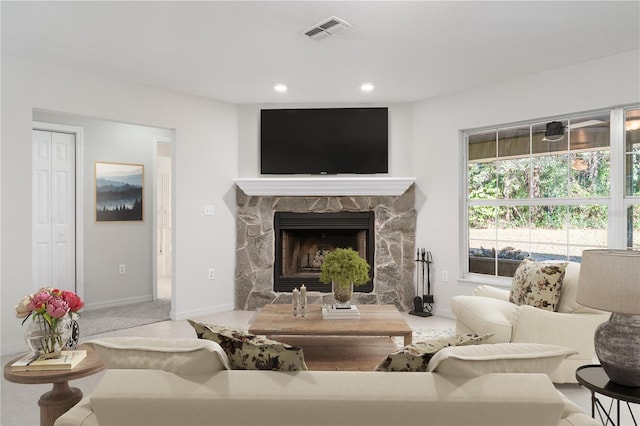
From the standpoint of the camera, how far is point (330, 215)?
17.7 ft

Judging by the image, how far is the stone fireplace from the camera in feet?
17.6

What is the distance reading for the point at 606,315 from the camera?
299cm

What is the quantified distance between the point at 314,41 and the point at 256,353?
8.68 feet

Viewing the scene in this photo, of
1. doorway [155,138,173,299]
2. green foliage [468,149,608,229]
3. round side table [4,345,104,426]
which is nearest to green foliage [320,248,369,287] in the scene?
round side table [4,345,104,426]

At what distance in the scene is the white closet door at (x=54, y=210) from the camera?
496cm

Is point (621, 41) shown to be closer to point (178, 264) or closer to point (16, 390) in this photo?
point (178, 264)

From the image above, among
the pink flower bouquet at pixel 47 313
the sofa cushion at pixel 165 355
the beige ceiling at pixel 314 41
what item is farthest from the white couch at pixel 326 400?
the beige ceiling at pixel 314 41

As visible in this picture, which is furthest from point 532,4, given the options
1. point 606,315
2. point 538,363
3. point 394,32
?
point 538,363

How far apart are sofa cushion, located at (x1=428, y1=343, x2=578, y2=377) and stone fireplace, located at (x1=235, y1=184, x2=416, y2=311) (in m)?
3.85

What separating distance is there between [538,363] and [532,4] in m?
2.37

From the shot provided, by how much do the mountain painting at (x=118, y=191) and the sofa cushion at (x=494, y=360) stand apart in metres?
5.05

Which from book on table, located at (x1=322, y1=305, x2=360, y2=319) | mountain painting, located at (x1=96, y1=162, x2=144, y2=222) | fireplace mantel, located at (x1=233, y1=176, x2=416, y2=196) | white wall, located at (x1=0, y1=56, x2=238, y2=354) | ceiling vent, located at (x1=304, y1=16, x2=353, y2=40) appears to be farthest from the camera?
mountain painting, located at (x1=96, y1=162, x2=144, y2=222)

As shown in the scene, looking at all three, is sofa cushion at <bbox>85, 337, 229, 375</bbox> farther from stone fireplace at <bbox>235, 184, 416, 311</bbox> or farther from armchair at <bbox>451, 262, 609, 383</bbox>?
stone fireplace at <bbox>235, 184, 416, 311</bbox>

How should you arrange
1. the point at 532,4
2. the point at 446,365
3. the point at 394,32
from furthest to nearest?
the point at 394,32 < the point at 532,4 < the point at 446,365
